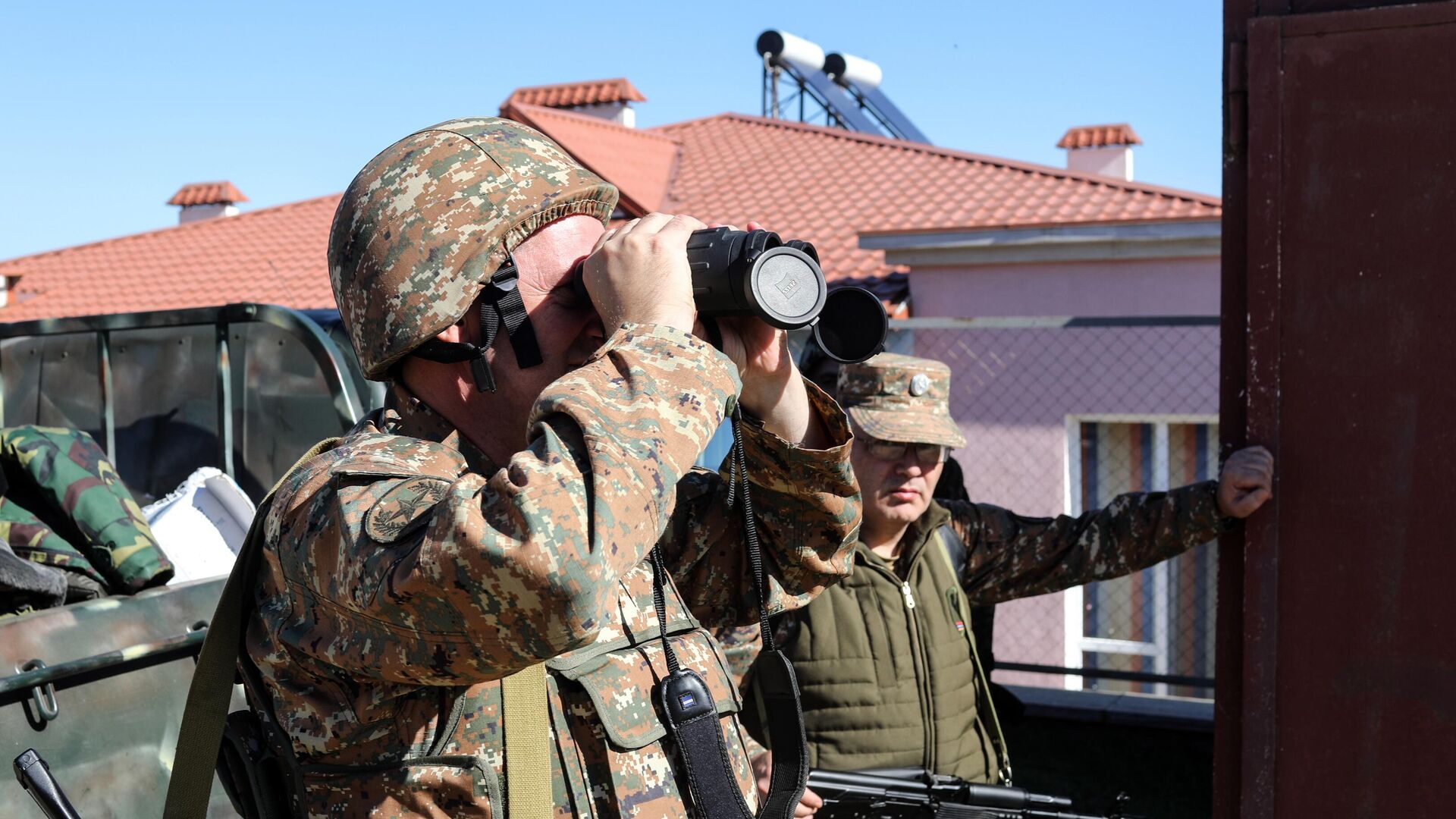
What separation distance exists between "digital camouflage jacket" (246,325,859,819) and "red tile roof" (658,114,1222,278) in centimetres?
709

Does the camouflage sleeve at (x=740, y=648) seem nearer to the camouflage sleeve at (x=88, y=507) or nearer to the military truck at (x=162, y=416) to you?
the military truck at (x=162, y=416)

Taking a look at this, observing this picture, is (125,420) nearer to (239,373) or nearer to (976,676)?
(239,373)

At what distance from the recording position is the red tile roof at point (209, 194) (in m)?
17.1

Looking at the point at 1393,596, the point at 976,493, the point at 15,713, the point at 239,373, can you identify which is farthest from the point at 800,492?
the point at 976,493

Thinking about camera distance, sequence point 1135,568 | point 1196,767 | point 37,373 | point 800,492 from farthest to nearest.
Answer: point 1196,767 → point 37,373 → point 1135,568 → point 800,492

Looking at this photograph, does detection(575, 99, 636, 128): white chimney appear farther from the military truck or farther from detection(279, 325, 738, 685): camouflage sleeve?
detection(279, 325, 738, 685): camouflage sleeve

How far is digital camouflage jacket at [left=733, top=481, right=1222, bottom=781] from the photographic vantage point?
2.96 m

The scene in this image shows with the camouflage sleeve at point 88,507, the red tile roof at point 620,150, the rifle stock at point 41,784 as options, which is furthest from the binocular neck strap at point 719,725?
the red tile roof at point 620,150

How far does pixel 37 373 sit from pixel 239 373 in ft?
2.61

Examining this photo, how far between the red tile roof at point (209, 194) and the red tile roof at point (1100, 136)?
414 inches

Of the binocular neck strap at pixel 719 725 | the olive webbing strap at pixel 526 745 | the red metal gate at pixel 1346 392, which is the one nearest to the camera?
the olive webbing strap at pixel 526 745

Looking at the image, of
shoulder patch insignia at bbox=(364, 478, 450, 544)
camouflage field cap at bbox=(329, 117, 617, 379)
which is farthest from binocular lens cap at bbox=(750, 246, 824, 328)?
shoulder patch insignia at bbox=(364, 478, 450, 544)

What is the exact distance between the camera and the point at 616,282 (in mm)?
1378

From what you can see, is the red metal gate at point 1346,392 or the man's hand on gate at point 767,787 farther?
the red metal gate at point 1346,392
